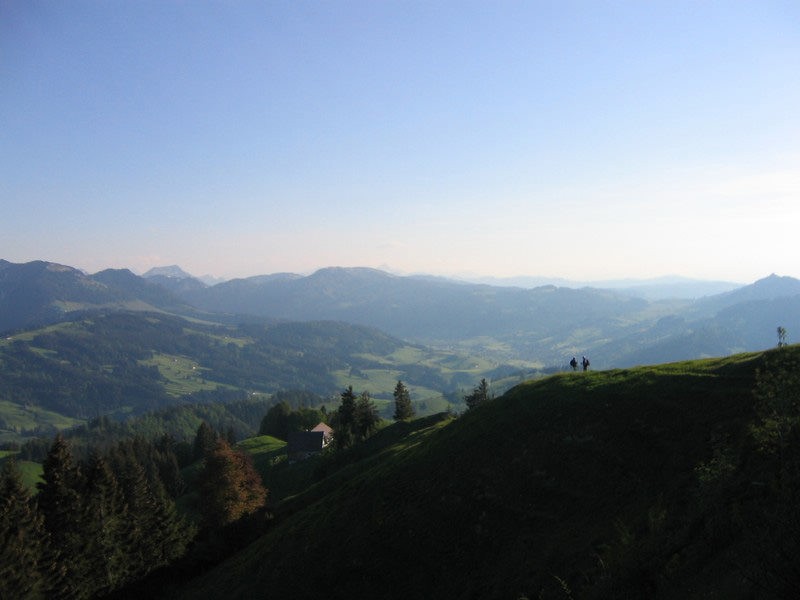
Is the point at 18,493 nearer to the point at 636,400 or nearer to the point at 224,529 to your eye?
the point at 224,529

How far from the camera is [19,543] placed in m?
40.9

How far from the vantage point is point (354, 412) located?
107 metres

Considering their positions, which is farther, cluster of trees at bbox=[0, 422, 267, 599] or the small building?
the small building

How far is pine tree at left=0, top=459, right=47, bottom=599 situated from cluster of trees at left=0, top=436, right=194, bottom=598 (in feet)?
0.21

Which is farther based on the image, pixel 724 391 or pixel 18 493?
pixel 18 493

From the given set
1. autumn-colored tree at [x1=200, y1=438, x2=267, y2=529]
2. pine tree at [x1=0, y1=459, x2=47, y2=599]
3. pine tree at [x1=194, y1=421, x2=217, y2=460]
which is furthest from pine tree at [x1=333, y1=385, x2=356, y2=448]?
pine tree at [x1=0, y1=459, x2=47, y2=599]

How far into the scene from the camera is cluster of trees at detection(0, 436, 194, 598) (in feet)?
136

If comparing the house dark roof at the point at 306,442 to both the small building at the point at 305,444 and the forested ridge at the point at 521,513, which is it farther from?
the forested ridge at the point at 521,513

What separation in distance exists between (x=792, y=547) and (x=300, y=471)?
9796cm

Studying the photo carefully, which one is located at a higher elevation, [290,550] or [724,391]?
[724,391]

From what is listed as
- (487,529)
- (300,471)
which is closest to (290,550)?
(487,529)

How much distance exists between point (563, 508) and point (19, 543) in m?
43.1

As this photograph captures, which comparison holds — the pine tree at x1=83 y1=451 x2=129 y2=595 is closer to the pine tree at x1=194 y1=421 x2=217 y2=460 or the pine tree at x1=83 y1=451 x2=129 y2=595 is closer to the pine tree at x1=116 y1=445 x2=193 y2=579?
the pine tree at x1=116 y1=445 x2=193 y2=579

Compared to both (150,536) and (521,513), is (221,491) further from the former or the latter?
(521,513)
